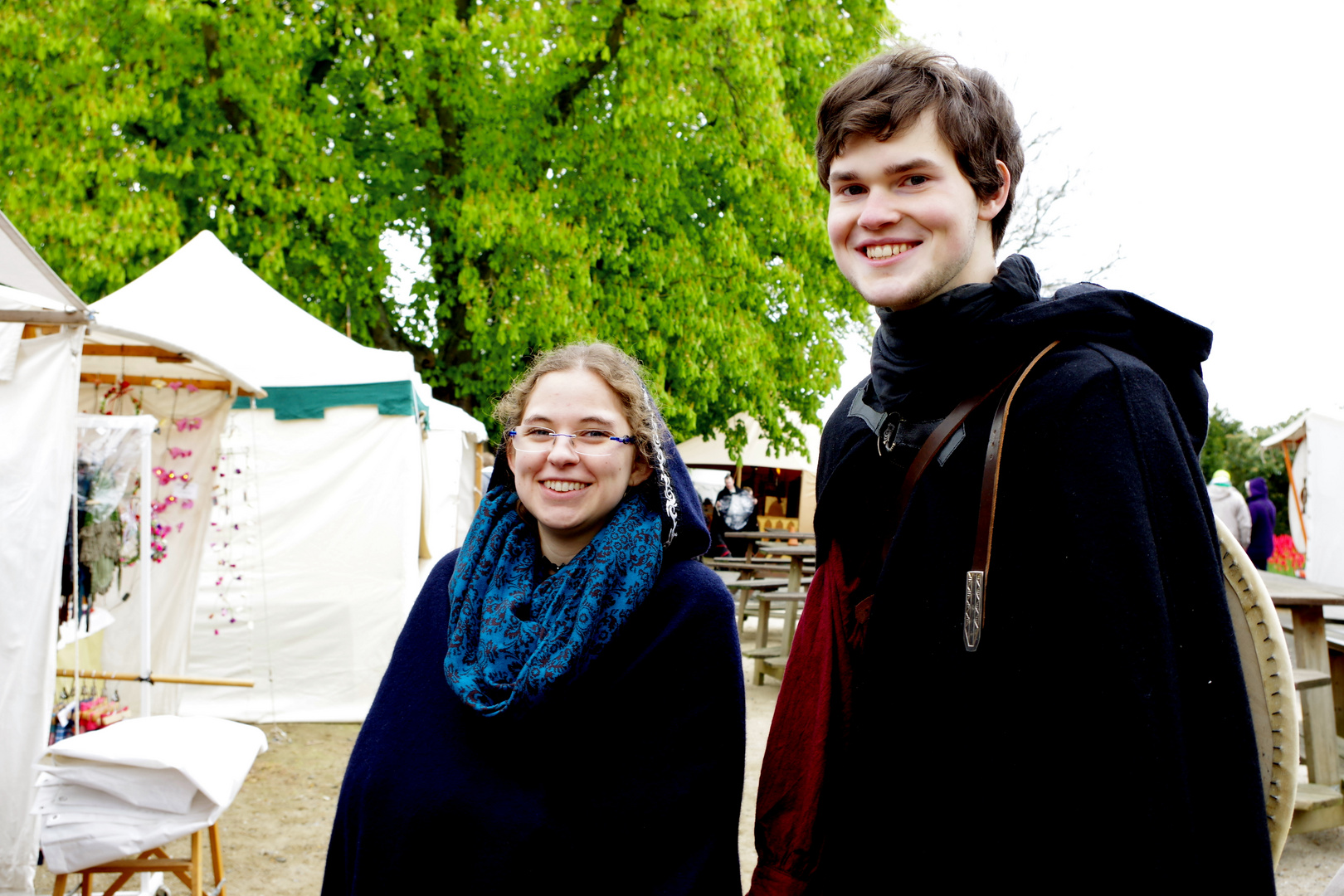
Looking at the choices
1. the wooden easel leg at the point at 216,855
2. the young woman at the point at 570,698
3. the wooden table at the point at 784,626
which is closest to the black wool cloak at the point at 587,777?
the young woman at the point at 570,698

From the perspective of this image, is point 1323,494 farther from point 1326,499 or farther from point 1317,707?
point 1317,707

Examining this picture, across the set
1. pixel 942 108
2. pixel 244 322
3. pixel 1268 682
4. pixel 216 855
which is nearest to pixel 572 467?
pixel 942 108

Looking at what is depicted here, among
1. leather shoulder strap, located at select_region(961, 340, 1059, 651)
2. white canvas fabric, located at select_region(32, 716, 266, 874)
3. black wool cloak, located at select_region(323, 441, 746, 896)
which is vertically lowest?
white canvas fabric, located at select_region(32, 716, 266, 874)

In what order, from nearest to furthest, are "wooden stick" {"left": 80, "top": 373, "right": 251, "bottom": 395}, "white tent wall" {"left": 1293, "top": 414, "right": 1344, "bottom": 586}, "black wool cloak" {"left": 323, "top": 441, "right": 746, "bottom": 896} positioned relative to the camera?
1. "black wool cloak" {"left": 323, "top": 441, "right": 746, "bottom": 896}
2. "wooden stick" {"left": 80, "top": 373, "right": 251, "bottom": 395}
3. "white tent wall" {"left": 1293, "top": 414, "right": 1344, "bottom": 586}

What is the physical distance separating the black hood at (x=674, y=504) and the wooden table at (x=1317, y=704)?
383cm

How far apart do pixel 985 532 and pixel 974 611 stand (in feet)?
0.32

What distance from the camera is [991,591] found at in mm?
1233

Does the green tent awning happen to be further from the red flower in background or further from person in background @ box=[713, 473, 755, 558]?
the red flower in background

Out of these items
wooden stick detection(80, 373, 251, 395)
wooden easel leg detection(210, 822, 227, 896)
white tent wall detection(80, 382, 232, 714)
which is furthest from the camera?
white tent wall detection(80, 382, 232, 714)

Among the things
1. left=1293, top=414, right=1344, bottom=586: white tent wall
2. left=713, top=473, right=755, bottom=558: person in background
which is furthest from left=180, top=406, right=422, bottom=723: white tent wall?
left=1293, top=414, right=1344, bottom=586: white tent wall

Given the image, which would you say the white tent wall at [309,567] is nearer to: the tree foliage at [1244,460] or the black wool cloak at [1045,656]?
the black wool cloak at [1045,656]

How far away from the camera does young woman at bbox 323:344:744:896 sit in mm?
1672

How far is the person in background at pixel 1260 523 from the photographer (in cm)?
1149

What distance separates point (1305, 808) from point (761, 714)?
389 centimetres
